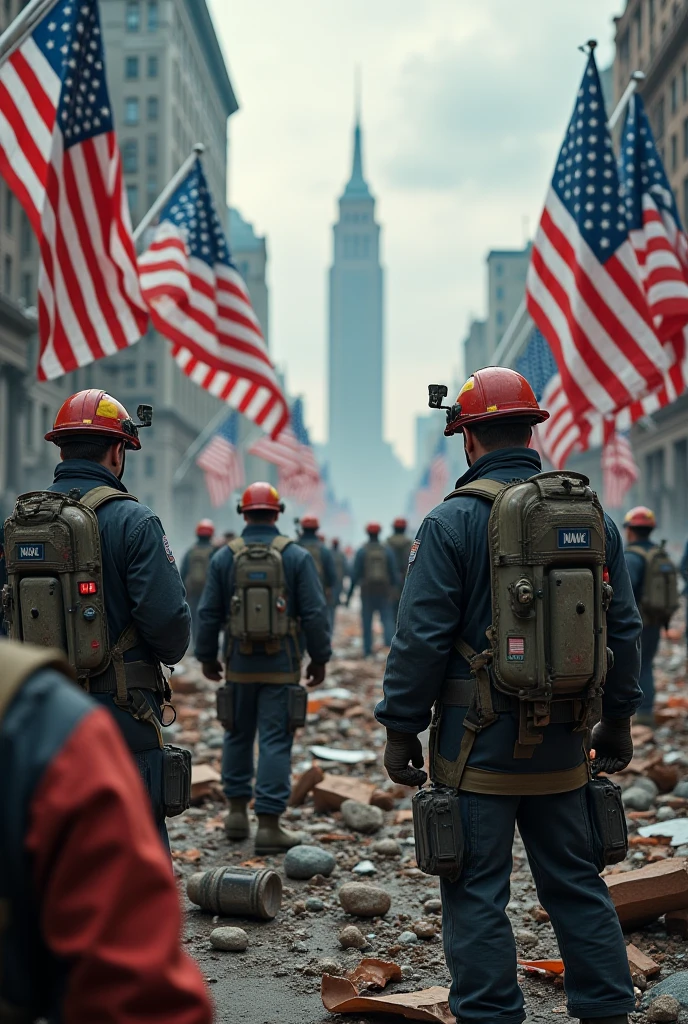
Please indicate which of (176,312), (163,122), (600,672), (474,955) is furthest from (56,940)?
(163,122)

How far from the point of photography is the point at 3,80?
320 inches

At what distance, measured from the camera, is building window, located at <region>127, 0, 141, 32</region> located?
232 feet

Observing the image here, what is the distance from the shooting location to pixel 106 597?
14.3 feet

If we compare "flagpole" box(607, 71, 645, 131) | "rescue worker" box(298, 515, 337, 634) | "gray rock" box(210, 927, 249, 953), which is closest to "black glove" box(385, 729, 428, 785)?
"gray rock" box(210, 927, 249, 953)

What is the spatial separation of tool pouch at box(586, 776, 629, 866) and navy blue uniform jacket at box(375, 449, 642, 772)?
0.13 meters

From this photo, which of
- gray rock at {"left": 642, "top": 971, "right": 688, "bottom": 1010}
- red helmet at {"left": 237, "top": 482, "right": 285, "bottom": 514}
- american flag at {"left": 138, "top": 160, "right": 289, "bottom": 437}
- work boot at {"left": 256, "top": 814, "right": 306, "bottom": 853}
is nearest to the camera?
gray rock at {"left": 642, "top": 971, "right": 688, "bottom": 1010}

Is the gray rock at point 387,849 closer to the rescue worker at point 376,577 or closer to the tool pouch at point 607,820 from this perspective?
the tool pouch at point 607,820

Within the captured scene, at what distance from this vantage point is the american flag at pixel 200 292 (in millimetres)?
11227

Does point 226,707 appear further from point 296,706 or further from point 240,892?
point 240,892

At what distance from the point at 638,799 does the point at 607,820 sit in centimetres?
429

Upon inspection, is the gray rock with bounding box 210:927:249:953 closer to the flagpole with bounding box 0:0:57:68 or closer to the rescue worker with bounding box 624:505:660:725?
the flagpole with bounding box 0:0:57:68

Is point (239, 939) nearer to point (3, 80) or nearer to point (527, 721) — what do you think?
point (527, 721)

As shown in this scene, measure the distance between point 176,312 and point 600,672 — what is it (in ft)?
27.8

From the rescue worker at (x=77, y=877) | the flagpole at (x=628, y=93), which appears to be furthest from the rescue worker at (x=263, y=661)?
the flagpole at (x=628, y=93)
